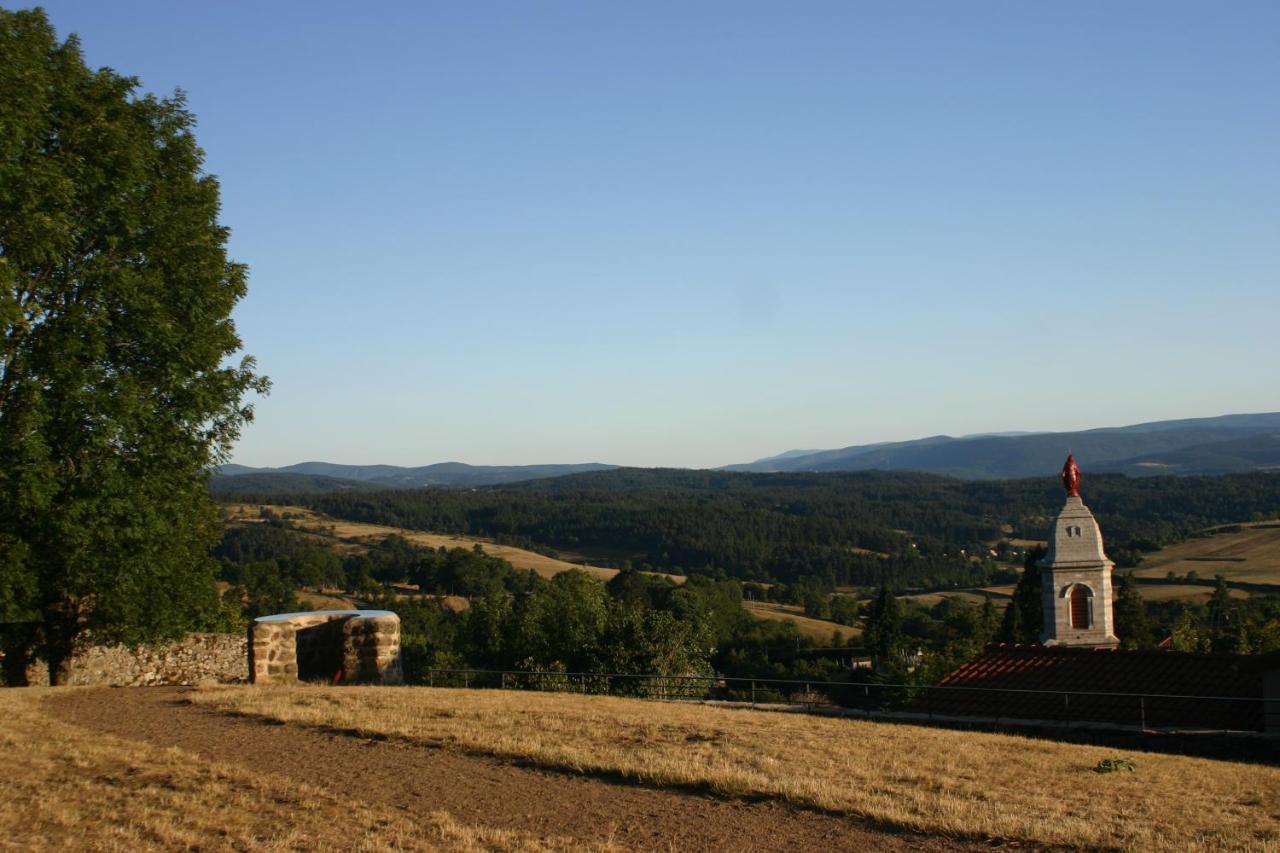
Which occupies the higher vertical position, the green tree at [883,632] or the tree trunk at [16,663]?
the tree trunk at [16,663]

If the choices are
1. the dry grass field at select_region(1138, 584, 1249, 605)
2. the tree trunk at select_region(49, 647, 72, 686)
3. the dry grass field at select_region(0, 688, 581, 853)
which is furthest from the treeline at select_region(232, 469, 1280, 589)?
the dry grass field at select_region(0, 688, 581, 853)

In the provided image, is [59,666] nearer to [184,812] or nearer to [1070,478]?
[184,812]

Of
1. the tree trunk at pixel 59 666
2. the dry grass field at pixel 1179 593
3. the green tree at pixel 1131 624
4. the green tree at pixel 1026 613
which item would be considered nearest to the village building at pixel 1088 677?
the tree trunk at pixel 59 666

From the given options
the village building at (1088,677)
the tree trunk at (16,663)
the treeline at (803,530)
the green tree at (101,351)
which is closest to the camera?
the green tree at (101,351)

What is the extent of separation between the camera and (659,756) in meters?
12.4

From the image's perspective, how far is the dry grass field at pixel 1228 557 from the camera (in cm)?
10206

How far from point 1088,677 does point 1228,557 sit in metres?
103

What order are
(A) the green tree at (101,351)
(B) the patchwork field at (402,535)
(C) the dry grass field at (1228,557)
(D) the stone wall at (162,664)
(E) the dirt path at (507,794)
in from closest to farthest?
(E) the dirt path at (507,794), (A) the green tree at (101,351), (D) the stone wall at (162,664), (C) the dry grass field at (1228,557), (B) the patchwork field at (402,535)

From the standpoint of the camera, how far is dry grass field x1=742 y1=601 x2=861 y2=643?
287ft

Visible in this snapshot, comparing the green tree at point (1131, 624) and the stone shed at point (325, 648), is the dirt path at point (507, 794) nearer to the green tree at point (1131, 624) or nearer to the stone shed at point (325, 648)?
the stone shed at point (325, 648)

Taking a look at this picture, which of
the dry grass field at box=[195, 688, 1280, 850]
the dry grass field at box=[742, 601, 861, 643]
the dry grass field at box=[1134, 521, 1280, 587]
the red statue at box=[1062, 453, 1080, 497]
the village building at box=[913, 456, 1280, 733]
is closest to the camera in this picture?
the dry grass field at box=[195, 688, 1280, 850]

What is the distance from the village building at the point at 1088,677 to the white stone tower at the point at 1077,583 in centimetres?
3

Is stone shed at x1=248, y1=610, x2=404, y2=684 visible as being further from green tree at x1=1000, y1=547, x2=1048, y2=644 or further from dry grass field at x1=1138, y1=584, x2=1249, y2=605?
dry grass field at x1=1138, y1=584, x2=1249, y2=605

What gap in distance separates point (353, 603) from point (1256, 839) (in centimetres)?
7946
